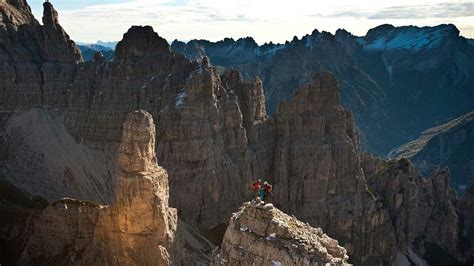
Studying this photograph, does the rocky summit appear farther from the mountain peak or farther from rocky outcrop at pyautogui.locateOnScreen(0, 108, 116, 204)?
the mountain peak

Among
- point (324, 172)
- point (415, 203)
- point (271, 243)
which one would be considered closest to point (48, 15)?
point (324, 172)

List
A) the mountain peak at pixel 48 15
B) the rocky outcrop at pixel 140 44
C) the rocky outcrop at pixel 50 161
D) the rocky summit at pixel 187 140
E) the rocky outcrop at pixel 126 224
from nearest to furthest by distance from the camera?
the rocky outcrop at pixel 126 224
the rocky summit at pixel 187 140
the rocky outcrop at pixel 50 161
the rocky outcrop at pixel 140 44
the mountain peak at pixel 48 15

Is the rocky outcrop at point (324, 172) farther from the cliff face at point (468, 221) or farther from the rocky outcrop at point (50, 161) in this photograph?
the rocky outcrop at point (50, 161)

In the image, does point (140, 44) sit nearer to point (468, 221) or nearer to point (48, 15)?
point (48, 15)

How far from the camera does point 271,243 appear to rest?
31.3 metres

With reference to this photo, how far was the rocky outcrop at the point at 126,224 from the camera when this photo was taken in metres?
54.3

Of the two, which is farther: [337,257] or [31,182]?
[31,182]

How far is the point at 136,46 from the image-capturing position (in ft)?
316

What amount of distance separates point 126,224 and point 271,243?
26.5m

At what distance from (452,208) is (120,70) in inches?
2786

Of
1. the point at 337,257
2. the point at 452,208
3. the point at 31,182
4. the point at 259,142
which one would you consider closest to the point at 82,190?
the point at 31,182

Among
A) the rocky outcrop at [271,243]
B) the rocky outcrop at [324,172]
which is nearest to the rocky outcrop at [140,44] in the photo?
the rocky outcrop at [324,172]

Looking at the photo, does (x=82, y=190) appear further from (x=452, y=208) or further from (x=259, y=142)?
(x=452, y=208)

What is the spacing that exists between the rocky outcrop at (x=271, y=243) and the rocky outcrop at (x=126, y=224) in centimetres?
2193
